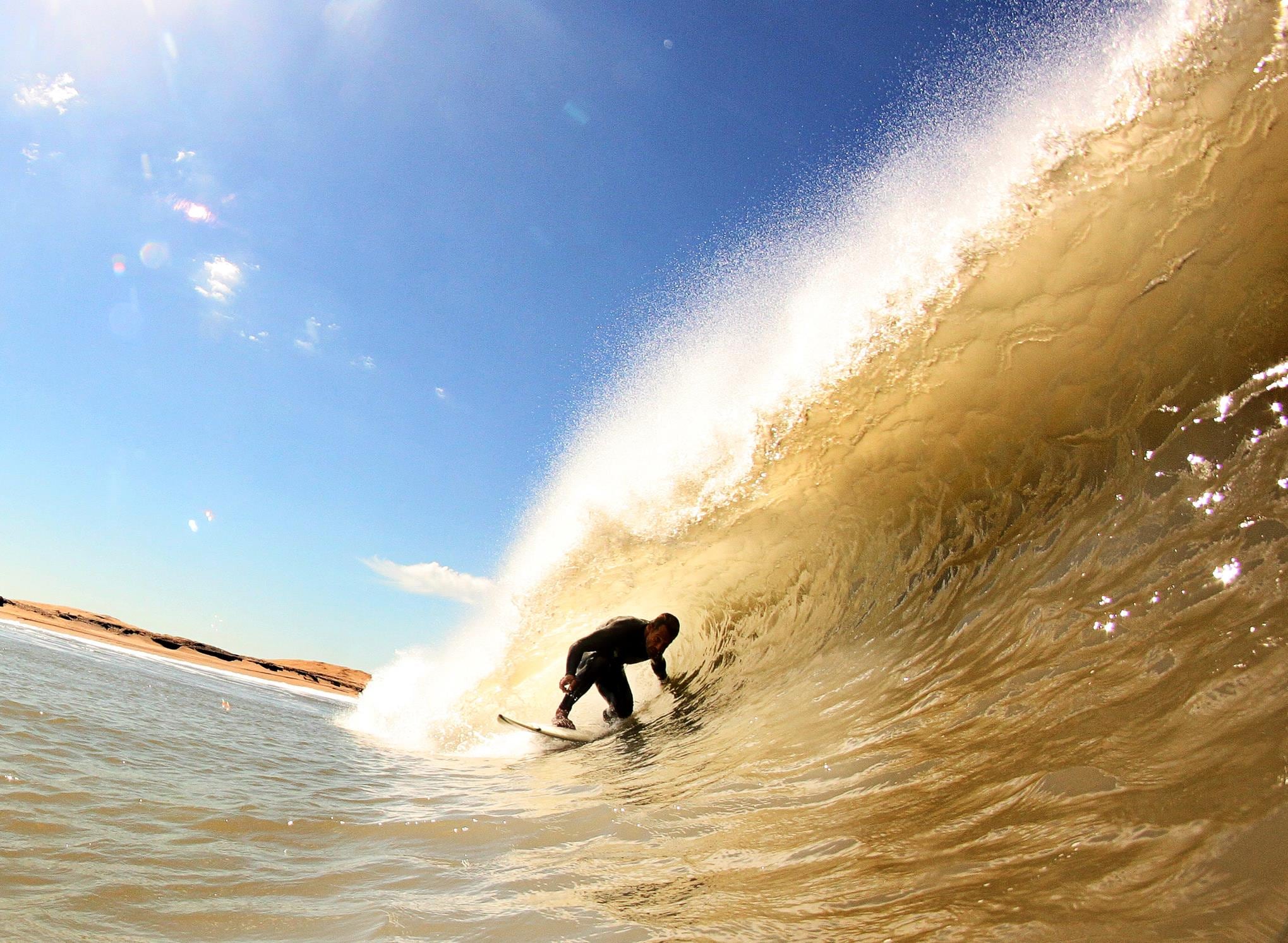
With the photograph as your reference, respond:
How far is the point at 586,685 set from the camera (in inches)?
219

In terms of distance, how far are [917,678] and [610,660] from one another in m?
2.84

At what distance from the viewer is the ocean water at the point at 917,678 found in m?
1.57

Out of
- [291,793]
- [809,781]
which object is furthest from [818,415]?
[291,793]

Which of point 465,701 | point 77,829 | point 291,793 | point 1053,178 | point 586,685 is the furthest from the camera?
point 465,701

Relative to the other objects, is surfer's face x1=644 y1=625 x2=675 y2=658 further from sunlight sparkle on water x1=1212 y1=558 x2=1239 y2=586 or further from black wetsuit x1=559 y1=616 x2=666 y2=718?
sunlight sparkle on water x1=1212 y1=558 x2=1239 y2=586

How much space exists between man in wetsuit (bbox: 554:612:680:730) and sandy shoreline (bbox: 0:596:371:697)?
23103 millimetres

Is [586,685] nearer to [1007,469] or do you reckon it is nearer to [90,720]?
[90,720]

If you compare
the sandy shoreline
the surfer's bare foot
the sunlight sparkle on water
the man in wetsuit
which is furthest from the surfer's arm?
the sandy shoreline

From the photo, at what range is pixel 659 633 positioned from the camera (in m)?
5.81

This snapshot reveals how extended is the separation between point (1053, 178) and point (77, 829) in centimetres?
632

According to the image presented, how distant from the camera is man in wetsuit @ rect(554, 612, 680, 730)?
5473mm

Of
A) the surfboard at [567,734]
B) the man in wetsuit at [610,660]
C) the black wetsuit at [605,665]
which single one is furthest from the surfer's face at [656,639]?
the surfboard at [567,734]

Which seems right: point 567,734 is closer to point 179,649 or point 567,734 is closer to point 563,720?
point 563,720

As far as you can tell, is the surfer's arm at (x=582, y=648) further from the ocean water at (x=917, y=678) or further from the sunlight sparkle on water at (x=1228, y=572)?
the sunlight sparkle on water at (x=1228, y=572)
